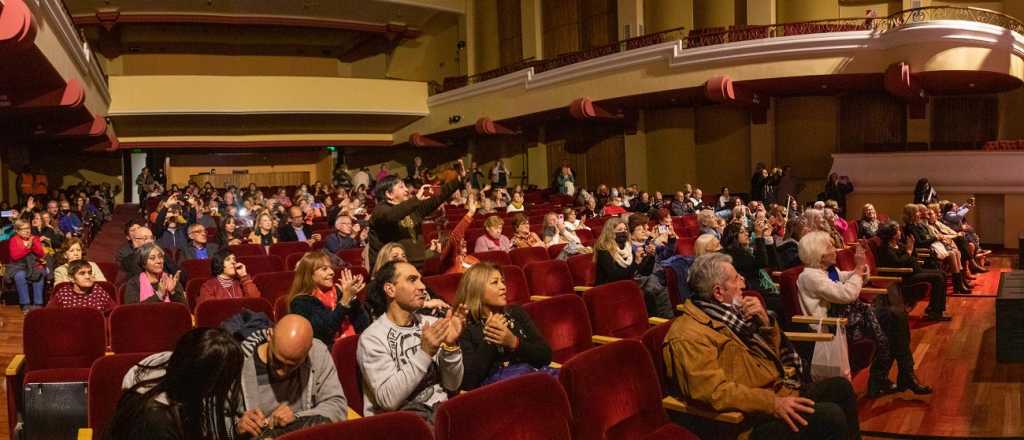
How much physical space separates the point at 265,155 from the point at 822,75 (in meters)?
14.6

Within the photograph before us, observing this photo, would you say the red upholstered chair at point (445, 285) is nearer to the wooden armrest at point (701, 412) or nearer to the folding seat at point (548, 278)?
the folding seat at point (548, 278)

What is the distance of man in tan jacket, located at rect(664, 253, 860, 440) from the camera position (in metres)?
2.93

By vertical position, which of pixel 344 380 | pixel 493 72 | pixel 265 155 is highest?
pixel 493 72

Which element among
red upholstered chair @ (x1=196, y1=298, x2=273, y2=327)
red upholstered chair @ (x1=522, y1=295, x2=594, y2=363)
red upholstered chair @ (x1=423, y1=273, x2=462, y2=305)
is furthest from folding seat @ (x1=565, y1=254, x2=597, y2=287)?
red upholstered chair @ (x1=196, y1=298, x2=273, y2=327)

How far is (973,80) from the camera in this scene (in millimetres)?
12633

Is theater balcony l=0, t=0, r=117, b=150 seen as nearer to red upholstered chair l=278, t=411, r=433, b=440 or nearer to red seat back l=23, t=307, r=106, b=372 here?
red seat back l=23, t=307, r=106, b=372

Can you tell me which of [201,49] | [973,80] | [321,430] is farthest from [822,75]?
[201,49]

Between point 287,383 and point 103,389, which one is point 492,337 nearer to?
point 287,383

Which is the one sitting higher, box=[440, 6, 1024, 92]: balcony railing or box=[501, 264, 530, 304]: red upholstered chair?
box=[440, 6, 1024, 92]: balcony railing

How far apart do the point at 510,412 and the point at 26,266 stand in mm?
7172

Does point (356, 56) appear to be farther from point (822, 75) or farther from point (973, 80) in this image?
point (973, 80)

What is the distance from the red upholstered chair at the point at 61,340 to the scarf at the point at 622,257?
2.87m

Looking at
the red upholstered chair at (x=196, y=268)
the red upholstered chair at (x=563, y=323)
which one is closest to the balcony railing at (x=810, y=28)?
the red upholstered chair at (x=196, y=268)

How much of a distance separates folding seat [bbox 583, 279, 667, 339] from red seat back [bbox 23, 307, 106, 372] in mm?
2309
